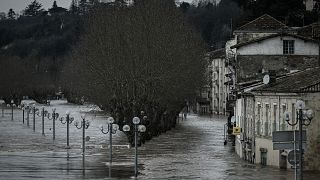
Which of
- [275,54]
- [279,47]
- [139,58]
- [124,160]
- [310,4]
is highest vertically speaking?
[310,4]

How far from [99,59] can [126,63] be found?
491 cm

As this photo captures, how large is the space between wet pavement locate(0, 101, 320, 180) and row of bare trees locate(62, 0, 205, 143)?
160 inches

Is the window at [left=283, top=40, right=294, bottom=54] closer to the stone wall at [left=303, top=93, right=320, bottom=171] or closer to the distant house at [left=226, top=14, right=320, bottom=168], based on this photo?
the distant house at [left=226, top=14, right=320, bottom=168]


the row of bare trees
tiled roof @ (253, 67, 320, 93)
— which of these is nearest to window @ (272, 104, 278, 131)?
tiled roof @ (253, 67, 320, 93)

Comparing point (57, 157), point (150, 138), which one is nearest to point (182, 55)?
point (150, 138)

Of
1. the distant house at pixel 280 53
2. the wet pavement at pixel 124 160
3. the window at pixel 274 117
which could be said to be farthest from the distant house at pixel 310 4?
the window at pixel 274 117

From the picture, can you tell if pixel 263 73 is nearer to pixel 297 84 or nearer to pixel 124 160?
pixel 124 160

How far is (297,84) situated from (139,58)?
37533 mm

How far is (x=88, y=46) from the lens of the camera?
94.6 m

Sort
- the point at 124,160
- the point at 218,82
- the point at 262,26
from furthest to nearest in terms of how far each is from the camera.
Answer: the point at 218,82
the point at 262,26
the point at 124,160

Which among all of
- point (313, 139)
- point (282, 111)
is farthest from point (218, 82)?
point (313, 139)

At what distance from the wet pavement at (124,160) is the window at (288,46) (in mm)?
8917

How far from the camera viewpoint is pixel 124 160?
5628 cm

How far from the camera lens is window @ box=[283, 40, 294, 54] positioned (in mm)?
73812
